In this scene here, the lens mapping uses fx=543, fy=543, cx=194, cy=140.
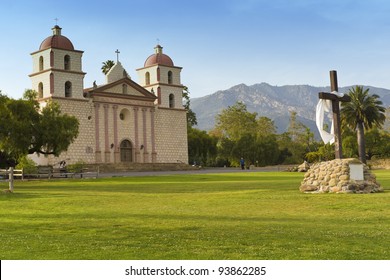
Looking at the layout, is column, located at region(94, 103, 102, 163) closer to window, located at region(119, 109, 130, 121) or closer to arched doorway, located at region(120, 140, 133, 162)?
arched doorway, located at region(120, 140, 133, 162)

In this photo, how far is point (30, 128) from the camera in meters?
36.0

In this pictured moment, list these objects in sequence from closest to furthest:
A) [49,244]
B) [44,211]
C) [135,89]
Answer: [49,244], [44,211], [135,89]

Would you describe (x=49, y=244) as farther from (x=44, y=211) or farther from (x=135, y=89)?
(x=135, y=89)

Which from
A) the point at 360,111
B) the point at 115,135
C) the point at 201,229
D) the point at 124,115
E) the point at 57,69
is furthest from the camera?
the point at 124,115

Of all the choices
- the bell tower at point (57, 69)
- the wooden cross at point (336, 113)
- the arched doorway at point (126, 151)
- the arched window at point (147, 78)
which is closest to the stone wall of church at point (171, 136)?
the arched doorway at point (126, 151)

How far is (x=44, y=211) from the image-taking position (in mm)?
13180

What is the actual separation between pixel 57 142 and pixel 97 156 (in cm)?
1725

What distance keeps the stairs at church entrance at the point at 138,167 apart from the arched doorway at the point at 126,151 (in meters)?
3.08

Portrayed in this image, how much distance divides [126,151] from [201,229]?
48515 millimetres

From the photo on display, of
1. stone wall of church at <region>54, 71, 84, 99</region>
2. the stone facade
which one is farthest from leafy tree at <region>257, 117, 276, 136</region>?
the stone facade

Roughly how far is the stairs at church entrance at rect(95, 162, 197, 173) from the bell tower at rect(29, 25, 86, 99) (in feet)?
25.9

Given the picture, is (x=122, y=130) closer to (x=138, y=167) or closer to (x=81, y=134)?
(x=81, y=134)

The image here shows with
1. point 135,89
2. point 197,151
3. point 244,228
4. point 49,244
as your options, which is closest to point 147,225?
point 244,228

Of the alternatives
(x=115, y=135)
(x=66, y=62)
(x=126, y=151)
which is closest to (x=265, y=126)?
(x=126, y=151)
